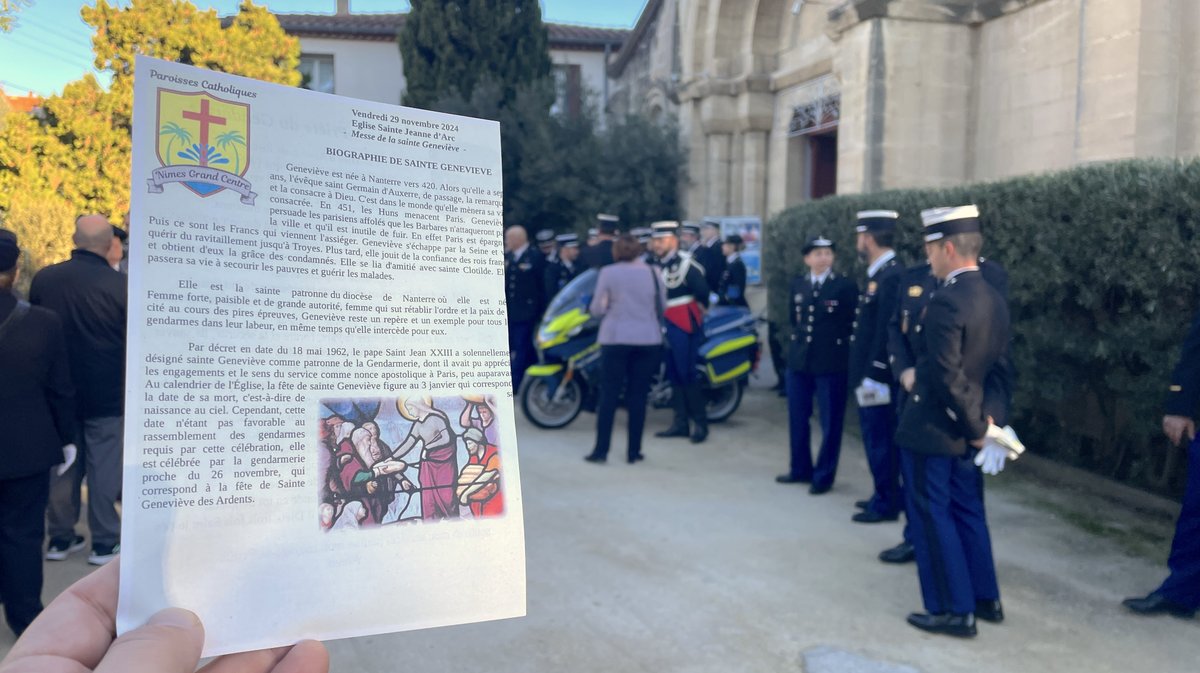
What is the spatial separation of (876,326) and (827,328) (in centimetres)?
70

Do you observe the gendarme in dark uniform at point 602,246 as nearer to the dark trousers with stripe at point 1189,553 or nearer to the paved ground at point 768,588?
the paved ground at point 768,588

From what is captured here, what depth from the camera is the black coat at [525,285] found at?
10.7 meters

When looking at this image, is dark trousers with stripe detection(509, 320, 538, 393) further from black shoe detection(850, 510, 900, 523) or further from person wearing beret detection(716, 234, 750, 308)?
black shoe detection(850, 510, 900, 523)

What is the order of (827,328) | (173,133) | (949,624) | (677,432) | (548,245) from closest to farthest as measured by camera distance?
1. (173,133)
2. (949,624)
3. (827,328)
4. (677,432)
5. (548,245)

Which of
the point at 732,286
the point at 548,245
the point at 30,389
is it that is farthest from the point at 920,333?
the point at 548,245

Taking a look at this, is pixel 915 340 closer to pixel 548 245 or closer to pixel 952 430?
pixel 952 430

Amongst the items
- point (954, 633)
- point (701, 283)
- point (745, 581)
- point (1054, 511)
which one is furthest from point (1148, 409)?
point (701, 283)

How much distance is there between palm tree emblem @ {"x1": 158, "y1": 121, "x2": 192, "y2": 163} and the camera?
3.86 ft

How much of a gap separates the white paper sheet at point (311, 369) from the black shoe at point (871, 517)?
496cm

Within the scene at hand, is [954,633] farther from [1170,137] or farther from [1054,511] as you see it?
[1170,137]

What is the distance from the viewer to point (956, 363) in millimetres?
3971

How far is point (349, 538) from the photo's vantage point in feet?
4.00

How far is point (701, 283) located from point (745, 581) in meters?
3.98

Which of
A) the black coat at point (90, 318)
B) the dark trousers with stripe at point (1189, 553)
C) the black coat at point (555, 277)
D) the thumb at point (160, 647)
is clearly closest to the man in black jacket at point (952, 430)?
the dark trousers with stripe at point (1189, 553)
